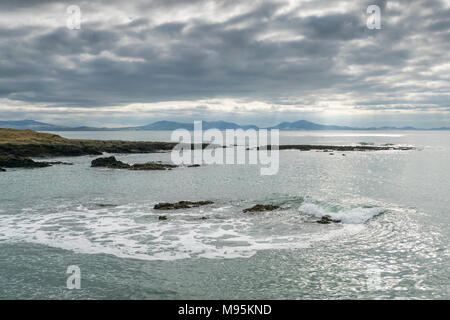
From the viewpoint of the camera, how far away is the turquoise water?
43.1 feet

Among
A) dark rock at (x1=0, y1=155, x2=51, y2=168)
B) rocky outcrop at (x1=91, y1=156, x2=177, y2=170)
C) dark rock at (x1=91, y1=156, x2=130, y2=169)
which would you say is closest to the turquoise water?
rocky outcrop at (x1=91, y1=156, x2=177, y2=170)

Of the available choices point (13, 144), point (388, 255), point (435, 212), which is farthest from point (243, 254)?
point (13, 144)

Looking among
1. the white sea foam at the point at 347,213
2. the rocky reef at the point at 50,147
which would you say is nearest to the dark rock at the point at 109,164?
the rocky reef at the point at 50,147

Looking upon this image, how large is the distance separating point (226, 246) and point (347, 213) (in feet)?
37.1

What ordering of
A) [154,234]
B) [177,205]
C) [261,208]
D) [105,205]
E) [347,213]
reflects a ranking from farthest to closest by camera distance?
[105,205] < [177,205] < [261,208] < [347,213] < [154,234]

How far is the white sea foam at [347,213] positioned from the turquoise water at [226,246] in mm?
96

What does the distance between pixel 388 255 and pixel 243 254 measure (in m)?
7.26

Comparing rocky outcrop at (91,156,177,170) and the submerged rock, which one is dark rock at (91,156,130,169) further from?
the submerged rock

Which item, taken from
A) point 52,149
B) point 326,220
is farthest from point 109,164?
point 326,220

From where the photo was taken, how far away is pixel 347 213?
25078 mm

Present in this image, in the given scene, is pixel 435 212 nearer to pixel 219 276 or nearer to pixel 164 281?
pixel 219 276

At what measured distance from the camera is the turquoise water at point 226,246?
13.1m

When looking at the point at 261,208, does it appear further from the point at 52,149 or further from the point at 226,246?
the point at 52,149

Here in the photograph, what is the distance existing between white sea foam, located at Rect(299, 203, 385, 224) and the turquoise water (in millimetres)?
96
